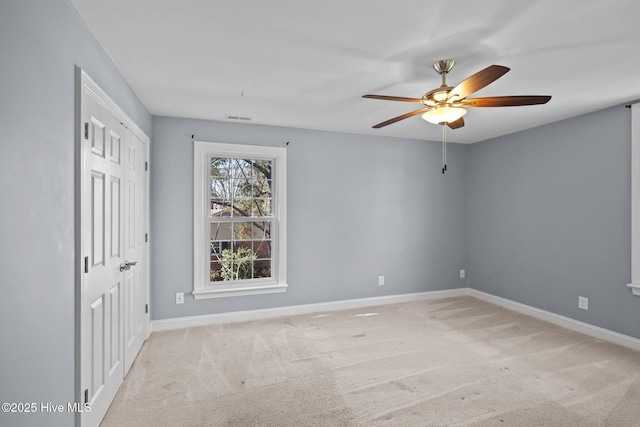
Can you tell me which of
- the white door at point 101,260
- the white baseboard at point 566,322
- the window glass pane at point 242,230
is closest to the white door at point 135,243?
the white door at point 101,260

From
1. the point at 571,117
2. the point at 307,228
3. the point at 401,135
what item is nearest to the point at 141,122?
the point at 307,228

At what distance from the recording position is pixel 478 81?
195 cm

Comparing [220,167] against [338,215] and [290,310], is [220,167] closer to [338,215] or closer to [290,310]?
[338,215]

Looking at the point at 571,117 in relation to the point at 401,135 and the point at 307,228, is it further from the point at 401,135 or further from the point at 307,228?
the point at 307,228

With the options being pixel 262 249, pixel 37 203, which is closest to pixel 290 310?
pixel 262 249

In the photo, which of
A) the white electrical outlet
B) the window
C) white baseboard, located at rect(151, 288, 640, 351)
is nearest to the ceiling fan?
the window

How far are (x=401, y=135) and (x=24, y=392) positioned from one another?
14.7ft

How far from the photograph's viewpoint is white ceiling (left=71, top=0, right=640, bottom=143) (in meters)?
1.72

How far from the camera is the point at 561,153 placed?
386 cm

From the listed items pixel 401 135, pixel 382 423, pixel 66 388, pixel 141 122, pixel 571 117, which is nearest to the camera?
pixel 66 388

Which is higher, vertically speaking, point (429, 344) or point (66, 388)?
point (66, 388)

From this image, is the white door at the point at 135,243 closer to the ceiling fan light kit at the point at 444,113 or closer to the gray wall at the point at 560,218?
the ceiling fan light kit at the point at 444,113

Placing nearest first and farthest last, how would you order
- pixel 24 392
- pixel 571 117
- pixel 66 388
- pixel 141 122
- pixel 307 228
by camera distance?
pixel 24 392 → pixel 66 388 → pixel 141 122 → pixel 571 117 → pixel 307 228

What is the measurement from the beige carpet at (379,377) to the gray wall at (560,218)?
46 cm
